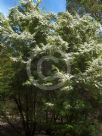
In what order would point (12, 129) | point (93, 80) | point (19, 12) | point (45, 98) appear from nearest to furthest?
point (93, 80) < point (45, 98) < point (19, 12) < point (12, 129)

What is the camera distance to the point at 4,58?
553 inches

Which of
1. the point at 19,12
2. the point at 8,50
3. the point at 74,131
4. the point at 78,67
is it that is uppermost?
the point at 19,12

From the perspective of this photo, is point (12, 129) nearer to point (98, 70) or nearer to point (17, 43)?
point (17, 43)

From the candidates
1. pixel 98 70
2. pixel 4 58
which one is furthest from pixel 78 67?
pixel 4 58

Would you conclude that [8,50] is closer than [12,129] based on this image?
Yes

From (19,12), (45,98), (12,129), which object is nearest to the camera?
(45,98)

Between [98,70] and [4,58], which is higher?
[4,58]

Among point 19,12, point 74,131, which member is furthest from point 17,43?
point 74,131

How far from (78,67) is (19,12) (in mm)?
3361

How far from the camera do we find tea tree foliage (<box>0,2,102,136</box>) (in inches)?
497

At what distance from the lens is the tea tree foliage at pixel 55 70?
12625mm

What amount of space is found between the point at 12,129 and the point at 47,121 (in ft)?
8.78

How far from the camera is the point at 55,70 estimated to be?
13.1 m

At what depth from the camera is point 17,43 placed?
1350 centimetres
